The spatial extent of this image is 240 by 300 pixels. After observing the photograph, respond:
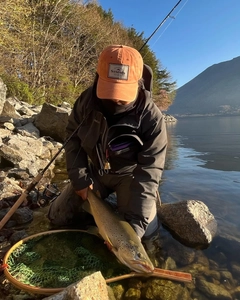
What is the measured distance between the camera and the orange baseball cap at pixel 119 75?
2.82 meters

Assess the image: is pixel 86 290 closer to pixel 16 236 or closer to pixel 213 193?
pixel 16 236

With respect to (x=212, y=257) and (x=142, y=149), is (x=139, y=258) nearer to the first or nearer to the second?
(x=142, y=149)

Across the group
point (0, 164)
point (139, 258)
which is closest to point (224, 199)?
point (139, 258)

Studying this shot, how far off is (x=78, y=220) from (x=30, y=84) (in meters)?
17.4

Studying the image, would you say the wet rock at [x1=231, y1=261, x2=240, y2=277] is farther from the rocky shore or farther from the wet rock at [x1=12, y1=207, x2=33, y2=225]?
the wet rock at [x1=12, y1=207, x2=33, y2=225]

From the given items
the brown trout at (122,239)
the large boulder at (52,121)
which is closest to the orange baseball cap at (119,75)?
the brown trout at (122,239)

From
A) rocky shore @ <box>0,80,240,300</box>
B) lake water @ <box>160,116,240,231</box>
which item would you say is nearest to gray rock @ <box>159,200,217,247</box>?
rocky shore @ <box>0,80,240,300</box>

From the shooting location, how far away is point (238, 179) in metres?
7.56

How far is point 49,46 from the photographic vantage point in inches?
798

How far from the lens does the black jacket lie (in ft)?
10.1

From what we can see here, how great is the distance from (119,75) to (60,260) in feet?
7.19

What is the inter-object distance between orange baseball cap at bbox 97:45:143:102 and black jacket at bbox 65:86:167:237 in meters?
0.32

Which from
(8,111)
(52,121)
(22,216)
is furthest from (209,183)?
(8,111)

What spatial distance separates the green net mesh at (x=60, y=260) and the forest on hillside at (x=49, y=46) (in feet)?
37.2
